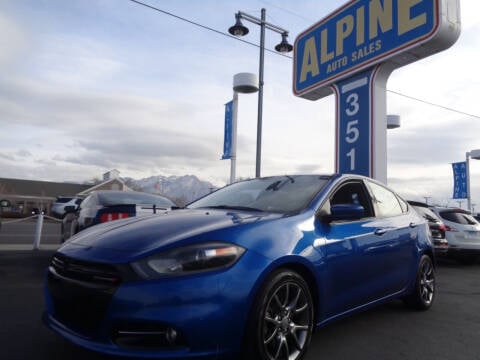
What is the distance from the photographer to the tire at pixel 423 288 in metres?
4.56

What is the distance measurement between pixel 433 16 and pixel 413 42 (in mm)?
579

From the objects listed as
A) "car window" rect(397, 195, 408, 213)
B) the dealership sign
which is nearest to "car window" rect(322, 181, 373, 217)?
"car window" rect(397, 195, 408, 213)

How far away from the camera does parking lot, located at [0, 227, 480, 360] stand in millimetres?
3137

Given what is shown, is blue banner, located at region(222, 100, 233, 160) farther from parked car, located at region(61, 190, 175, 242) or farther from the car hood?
the car hood

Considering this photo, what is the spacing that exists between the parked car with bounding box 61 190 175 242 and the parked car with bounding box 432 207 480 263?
6.43 m

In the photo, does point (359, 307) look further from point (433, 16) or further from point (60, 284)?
point (433, 16)

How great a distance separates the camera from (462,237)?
29.9ft

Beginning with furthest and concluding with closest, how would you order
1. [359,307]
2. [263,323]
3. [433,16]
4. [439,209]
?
[439,209] < [433,16] < [359,307] < [263,323]

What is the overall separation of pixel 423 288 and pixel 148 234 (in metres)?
3.51

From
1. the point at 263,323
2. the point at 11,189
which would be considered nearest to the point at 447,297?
the point at 263,323

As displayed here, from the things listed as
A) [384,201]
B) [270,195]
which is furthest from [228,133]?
[270,195]

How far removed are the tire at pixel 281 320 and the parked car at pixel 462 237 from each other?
24.8ft

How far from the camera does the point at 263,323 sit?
2.56 m

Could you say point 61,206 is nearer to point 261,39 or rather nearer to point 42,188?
point 261,39
